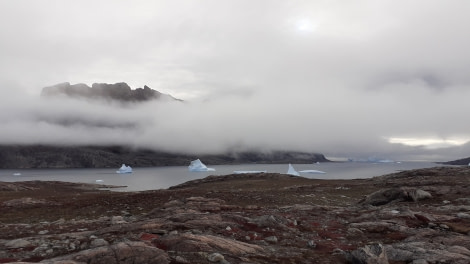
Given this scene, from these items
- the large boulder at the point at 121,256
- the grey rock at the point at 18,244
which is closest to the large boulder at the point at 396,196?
the large boulder at the point at 121,256

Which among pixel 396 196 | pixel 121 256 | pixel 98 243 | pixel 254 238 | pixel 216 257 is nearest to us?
pixel 121 256

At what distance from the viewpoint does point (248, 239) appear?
16422 mm

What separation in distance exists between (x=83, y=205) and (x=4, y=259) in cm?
2523

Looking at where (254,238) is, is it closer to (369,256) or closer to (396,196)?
(369,256)

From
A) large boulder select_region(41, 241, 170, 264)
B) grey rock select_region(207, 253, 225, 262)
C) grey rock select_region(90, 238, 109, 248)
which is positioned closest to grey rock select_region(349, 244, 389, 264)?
grey rock select_region(207, 253, 225, 262)

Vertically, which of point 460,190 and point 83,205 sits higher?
point 460,190

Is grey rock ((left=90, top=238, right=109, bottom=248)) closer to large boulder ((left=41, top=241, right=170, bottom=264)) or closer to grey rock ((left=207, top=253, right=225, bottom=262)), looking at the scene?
large boulder ((left=41, top=241, right=170, bottom=264))

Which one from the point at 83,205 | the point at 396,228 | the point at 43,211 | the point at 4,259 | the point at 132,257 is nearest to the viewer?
the point at 132,257

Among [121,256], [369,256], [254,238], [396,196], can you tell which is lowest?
[254,238]

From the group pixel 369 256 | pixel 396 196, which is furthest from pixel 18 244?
Answer: pixel 396 196

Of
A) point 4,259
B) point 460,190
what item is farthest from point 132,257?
point 460,190

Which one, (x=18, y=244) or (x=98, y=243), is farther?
(x=18, y=244)

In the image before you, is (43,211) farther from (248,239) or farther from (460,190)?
(460,190)

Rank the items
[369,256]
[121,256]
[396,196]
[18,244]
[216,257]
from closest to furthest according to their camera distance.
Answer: [121,256] < [216,257] < [369,256] < [18,244] < [396,196]
